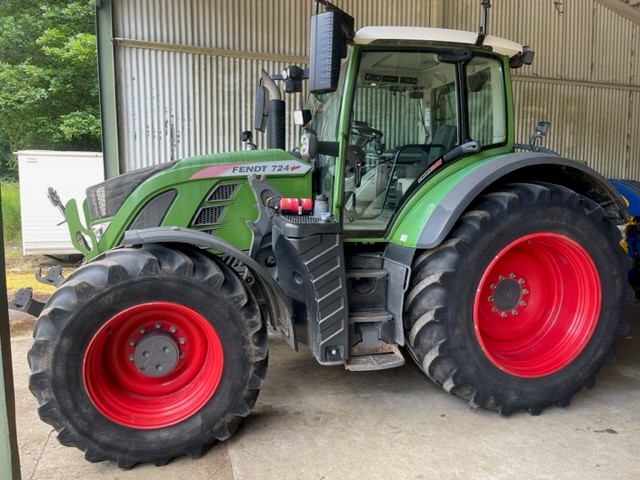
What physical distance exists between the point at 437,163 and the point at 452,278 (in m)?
0.85

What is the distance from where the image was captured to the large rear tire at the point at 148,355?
2439 mm

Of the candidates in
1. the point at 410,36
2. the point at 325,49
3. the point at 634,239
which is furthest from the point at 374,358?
the point at 634,239

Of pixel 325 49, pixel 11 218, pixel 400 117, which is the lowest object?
pixel 11 218

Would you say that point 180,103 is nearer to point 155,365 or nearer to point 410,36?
point 410,36

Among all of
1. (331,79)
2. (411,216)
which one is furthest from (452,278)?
(331,79)

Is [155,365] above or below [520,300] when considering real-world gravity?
below

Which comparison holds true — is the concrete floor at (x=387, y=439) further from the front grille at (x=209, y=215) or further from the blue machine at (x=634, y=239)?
the blue machine at (x=634, y=239)

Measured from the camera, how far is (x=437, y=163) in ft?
10.9

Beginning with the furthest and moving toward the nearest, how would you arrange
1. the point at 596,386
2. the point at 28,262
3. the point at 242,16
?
1. the point at 28,262
2. the point at 242,16
3. the point at 596,386

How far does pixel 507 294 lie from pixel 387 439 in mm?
1199

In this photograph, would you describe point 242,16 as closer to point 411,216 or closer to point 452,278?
point 411,216

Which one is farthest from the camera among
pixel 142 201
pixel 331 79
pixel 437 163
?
pixel 437 163

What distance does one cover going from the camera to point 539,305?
135 inches

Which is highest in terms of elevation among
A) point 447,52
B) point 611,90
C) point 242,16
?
point 242,16
